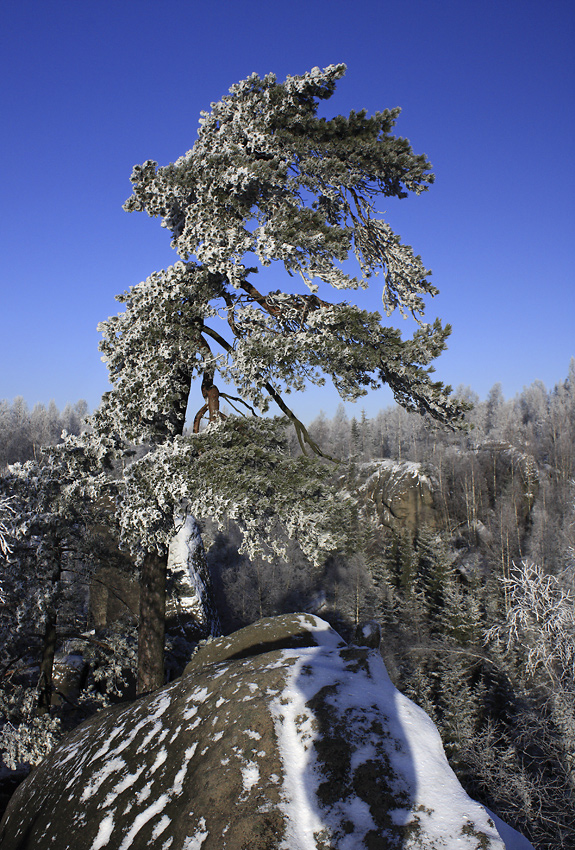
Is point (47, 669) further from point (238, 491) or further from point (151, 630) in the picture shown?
point (238, 491)

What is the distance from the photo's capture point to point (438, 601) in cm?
3334

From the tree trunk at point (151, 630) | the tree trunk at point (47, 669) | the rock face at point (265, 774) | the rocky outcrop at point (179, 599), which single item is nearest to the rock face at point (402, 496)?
the rocky outcrop at point (179, 599)

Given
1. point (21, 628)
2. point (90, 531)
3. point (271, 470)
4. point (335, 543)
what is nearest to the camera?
point (335, 543)

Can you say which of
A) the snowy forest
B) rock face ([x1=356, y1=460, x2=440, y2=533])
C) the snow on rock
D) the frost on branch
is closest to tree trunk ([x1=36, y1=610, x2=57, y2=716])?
the snowy forest

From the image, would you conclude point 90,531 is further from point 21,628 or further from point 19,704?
point 19,704

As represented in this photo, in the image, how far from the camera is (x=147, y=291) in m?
7.13

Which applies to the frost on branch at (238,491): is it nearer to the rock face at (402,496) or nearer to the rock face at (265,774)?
the rock face at (265,774)

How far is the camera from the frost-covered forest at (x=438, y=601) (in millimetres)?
8961

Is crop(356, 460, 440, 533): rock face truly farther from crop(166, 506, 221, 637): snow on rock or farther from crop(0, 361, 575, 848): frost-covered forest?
crop(166, 506, 221, 637): snow on rock

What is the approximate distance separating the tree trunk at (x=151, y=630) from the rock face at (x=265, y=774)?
2.53 meters

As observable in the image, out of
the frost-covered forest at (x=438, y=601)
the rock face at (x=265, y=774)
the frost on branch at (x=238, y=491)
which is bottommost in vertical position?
the frost-covered forest at (x=438, y=601)

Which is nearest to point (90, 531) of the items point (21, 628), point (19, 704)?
point (21, 628)

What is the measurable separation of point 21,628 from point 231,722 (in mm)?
5932

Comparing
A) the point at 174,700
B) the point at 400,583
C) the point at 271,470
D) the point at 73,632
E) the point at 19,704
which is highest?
the point at 271,470
